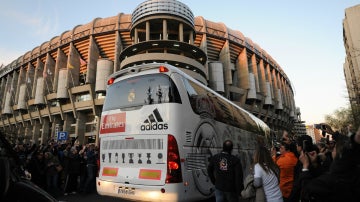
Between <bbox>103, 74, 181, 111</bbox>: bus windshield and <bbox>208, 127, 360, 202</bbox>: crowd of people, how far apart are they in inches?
80.5

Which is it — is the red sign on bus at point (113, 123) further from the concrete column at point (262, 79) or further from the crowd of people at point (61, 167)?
the concrete column at point (262, 79)

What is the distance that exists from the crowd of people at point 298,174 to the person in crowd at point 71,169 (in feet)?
22.3

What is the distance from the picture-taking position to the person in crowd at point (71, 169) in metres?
9.19

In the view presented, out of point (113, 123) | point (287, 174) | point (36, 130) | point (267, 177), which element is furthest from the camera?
point (36, 130)

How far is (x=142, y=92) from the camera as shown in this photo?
6023 millimetres

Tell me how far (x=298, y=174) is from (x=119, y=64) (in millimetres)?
44776

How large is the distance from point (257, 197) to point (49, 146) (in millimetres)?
8984

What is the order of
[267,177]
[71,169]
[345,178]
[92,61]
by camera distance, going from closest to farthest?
[345,178] < [267,177] < [71,169] < [92,61]

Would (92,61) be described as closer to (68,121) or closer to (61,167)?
(68,121)

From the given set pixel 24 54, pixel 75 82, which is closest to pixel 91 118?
pixel 75 82

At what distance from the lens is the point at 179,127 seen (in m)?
5.43

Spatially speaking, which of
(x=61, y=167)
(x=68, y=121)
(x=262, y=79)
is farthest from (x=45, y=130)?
(x=262, y=79)

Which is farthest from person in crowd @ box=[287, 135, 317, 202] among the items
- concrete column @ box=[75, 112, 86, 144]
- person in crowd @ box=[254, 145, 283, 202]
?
concrete column @ box=[75, 112, 86, 144]

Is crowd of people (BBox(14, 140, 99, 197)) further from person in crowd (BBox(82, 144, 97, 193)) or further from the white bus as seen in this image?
the white bus
